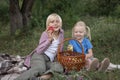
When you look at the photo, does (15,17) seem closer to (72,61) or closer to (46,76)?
(72,61)

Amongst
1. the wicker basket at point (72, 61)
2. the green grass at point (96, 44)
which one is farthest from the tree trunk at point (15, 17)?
the wicker basket at point (72, 61)

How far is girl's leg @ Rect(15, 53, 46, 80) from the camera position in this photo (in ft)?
18.6

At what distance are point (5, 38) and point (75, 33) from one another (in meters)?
4.75

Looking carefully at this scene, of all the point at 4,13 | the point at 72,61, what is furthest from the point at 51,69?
the point at 4,13

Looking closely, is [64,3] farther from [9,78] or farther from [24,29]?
[9,78]

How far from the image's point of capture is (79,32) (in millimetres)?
6375

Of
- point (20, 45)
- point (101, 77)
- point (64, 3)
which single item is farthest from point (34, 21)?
point (101, 77)

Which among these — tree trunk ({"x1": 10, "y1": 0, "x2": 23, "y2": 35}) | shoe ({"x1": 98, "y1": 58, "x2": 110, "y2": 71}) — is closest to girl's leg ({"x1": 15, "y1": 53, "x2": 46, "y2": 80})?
shoe ({"x1": 98, "y1": 58, "x2": 110, "y2": 71})

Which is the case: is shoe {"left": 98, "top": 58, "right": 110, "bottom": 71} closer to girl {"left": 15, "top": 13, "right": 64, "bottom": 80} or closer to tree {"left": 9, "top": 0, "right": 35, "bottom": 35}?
girl {"left": 15, "top": 13, "right": 64, "bottom": 80}

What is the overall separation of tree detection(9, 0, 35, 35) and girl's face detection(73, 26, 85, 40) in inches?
182

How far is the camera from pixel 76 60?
19.6 ft

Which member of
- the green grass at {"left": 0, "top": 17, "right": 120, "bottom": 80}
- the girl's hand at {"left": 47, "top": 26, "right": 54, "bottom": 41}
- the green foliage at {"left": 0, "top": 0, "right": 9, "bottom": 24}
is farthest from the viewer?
the green foliage at {"left": 0, "top": 0, "right": 9, "bottom": 24}

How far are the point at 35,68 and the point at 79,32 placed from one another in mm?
1021

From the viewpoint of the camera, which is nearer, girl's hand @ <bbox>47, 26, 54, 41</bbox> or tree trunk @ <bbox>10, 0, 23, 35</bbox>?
girl's hand @ <bbox>47, 26, 54, 41</bbox>
